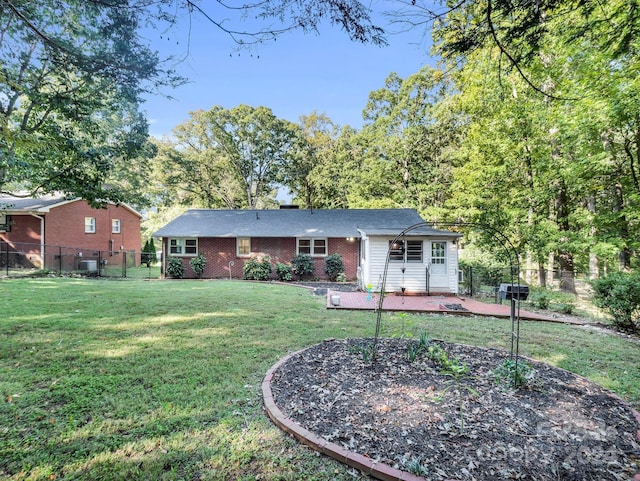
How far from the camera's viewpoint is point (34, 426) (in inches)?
111

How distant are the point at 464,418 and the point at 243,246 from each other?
15.8 meters

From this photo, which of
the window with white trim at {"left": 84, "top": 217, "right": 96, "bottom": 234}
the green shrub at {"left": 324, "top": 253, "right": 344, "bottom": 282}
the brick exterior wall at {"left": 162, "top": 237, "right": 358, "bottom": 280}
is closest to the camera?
the green shrub at {"left": 324, "top": 253, "right": 344, "bottom": 282}

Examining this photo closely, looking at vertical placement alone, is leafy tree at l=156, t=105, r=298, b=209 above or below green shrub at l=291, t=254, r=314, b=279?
above

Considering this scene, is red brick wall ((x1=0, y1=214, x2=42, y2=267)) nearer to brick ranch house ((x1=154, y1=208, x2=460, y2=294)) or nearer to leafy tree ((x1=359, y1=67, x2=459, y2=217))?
brick ranch house ((x1=154, y1=208, x2=460, y2=294))

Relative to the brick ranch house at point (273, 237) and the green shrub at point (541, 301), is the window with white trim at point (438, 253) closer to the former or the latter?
the green shrub at point (541, 301)

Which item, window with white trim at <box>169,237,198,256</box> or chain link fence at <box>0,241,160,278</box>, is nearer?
chain link fence at <box>0,241,160,278</box>

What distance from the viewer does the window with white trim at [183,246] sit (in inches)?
691

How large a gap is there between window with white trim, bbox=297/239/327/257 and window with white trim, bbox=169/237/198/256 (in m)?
5.98

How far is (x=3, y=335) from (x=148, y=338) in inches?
94.3

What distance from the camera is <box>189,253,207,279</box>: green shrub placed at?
16.9m

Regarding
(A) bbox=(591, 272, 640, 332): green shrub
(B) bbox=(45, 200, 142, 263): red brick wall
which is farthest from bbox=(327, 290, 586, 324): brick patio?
(B) bbox=(45, 200, 142, 263): red brick wall

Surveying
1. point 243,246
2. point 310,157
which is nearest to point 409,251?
point 243,246

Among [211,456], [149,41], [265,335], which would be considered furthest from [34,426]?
[149,41]

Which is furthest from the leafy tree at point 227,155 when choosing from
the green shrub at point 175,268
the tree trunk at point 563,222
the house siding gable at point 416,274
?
the tree trunk at point 563,222
